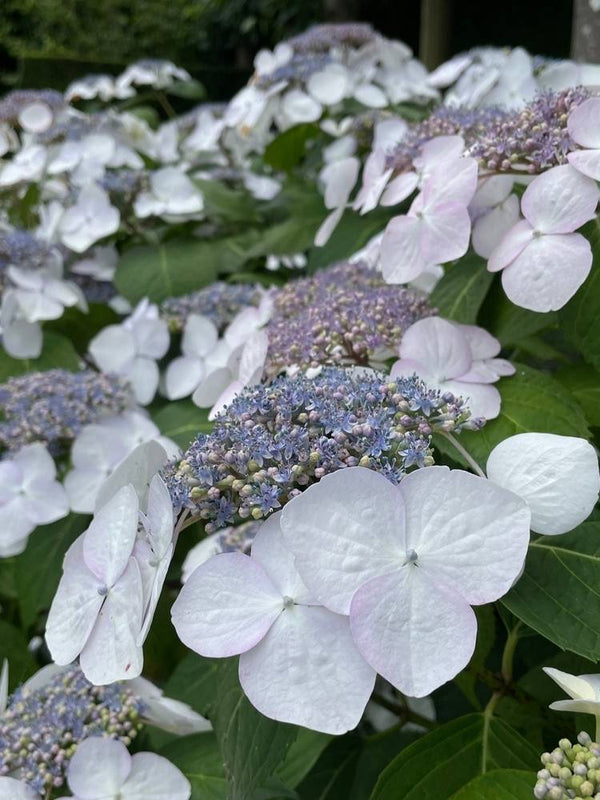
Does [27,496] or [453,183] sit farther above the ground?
[453,183]

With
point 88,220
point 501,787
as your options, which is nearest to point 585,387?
point 501,787

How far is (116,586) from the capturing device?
54cm

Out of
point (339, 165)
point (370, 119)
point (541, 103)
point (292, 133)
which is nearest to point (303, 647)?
point (541, 103)

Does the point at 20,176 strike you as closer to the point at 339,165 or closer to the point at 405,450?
the point at 339,165

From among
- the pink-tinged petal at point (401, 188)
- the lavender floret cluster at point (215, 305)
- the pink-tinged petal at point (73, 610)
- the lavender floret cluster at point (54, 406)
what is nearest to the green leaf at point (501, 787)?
the pink-tinged petal at point (73, 610)

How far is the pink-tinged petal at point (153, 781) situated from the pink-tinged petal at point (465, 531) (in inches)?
13.5

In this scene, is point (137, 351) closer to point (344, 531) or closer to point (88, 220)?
point (88, 220)

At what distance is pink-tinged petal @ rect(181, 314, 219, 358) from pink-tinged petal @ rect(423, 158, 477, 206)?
0.45m

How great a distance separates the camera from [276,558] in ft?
1.67

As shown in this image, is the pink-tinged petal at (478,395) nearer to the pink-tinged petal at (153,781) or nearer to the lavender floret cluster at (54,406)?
the pink-tinged petal at (153,781)

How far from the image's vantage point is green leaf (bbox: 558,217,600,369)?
0.73 metres

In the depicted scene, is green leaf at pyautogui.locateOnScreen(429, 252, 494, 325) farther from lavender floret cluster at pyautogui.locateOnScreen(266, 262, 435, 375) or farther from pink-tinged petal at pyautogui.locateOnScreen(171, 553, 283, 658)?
pink-tinged petal at pyautogui.locateOnScreen(171, 553, 283, 658)

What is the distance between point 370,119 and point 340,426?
1160 mm

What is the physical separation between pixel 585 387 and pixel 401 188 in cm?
27
